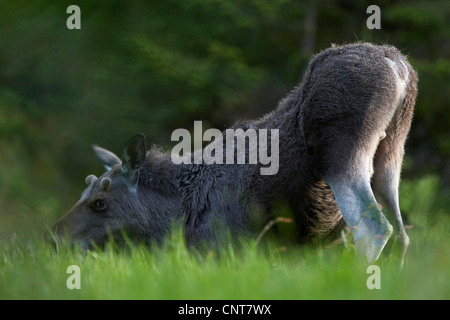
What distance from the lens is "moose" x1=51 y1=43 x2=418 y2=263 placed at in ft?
17.1

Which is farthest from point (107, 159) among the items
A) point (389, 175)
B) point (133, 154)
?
point (389, 175)

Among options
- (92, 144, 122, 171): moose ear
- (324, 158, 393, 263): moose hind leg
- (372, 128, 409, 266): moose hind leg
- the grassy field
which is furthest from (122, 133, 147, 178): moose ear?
(372, 128, 409, 266): moose hind leg

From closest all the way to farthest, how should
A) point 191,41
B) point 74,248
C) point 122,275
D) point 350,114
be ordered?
point 122,275 → point 350,114 → point 74,248 → point 191,41

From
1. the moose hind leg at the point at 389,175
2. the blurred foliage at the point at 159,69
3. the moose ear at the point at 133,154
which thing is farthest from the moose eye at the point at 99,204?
the blurred foliage at the point at 159,69

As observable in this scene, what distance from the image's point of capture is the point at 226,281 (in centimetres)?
423

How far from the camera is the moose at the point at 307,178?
5.21 m

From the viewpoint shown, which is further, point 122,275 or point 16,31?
point 16,31

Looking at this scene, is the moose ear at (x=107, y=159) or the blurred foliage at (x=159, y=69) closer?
the moose ear at (x=107, y=159)

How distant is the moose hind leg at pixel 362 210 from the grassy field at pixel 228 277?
13 centimetres

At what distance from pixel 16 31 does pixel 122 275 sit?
10693mm

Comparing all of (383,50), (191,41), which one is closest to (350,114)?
(383,50)

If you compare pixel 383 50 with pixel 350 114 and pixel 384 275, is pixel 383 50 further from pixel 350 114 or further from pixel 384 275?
pixel 384 275

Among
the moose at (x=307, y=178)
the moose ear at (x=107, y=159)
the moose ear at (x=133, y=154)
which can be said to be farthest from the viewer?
the moose ear at (x=107, y=159)

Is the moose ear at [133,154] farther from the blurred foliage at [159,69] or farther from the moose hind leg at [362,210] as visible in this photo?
the blurred foliage at [159,69]
